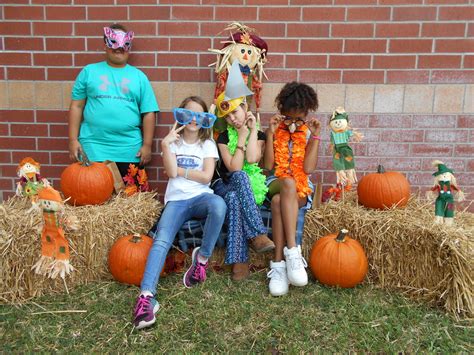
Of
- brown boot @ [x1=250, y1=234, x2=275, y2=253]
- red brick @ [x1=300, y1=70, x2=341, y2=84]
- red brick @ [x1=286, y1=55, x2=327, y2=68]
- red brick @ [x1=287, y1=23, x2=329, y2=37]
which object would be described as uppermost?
red brick @ [x1=287, y1=23, x2=329, y2=37]

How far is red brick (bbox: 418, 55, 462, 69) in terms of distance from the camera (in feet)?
13.2

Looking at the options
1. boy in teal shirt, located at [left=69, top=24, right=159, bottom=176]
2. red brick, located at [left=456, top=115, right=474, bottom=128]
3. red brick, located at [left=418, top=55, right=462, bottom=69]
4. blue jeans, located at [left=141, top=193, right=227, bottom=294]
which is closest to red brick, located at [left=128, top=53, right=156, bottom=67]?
boy in teal shirt, located at [left=69, top=24, right=159, bottom=176]

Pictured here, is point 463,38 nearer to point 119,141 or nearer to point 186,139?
point 186,139

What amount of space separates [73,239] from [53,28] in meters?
2.16

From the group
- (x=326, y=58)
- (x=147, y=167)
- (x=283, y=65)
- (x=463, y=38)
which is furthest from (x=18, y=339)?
(x=463, y=38)

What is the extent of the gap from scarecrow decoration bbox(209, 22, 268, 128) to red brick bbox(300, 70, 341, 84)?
0.48m

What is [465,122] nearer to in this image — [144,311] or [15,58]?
[144,311]

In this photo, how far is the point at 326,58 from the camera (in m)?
4.07

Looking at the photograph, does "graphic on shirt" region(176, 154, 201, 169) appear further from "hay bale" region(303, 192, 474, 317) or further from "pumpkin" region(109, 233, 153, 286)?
→ "hay bale" region(303, 192, 474, 317)

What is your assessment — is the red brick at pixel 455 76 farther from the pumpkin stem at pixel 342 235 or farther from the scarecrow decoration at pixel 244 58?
the pumpkin stem at pixel 342 235

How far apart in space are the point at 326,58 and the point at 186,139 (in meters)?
1.61

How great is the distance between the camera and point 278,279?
3.21 metres

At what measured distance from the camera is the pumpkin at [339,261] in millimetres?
3129

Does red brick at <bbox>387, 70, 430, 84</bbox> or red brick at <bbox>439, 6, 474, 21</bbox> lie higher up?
red brick at <bbox>439, 6, 474, 21</bbox>
